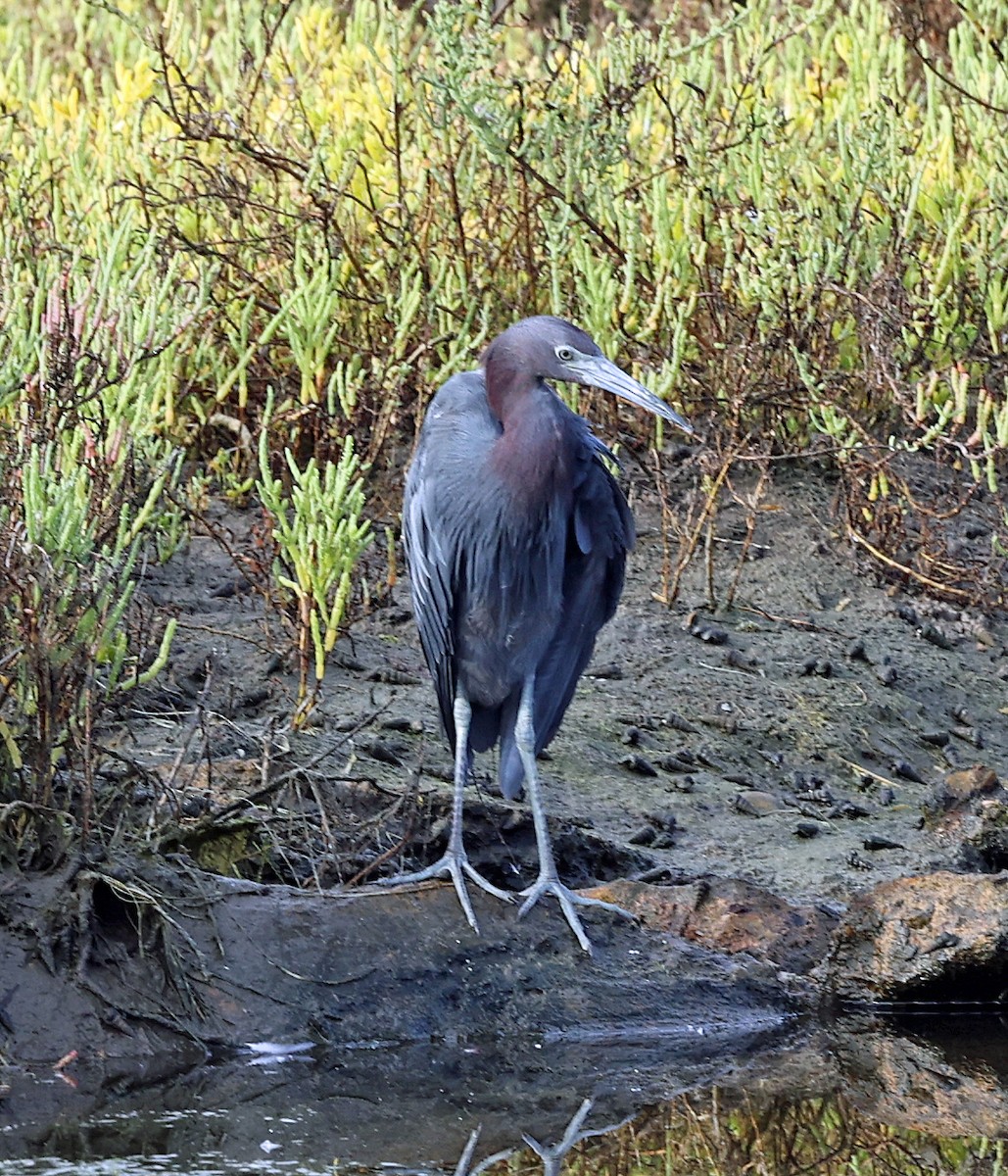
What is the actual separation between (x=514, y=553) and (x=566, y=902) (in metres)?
0.81

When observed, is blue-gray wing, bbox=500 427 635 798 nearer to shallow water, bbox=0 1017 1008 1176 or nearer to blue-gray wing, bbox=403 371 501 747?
blue-gray wing, bbox=403 371 501 747

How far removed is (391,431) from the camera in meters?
6.10

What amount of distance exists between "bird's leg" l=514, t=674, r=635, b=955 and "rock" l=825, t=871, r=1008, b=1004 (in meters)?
0.52

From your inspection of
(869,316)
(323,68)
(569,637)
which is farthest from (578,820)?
(323,68)

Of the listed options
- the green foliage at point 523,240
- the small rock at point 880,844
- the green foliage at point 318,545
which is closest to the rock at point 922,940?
the small rock at point 880,844

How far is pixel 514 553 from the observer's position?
4.26 m

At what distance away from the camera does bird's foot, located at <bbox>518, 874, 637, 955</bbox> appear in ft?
13.2

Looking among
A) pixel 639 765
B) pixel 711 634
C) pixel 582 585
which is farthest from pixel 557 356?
pixel 711 634

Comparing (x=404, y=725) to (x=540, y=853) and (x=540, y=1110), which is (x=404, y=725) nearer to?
(x=540, y=853)

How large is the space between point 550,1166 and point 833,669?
279 cm

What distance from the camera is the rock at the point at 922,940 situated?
4086 millimetres

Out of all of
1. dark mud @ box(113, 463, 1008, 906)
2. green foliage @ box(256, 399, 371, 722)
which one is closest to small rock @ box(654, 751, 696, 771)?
dark mud @ box(113, 463, 1008, 906)

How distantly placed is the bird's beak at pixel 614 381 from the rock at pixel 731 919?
41.9 inches

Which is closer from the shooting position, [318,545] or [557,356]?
[557,356]
